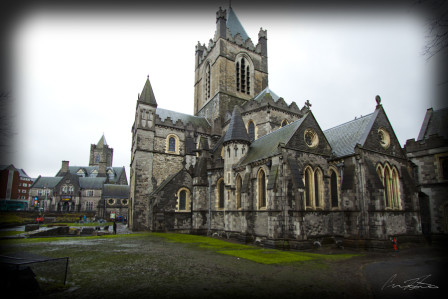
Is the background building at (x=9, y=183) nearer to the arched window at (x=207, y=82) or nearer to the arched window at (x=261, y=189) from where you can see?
the arched window at (x=261, y=189)

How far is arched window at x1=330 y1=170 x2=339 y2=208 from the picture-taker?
19.9 m

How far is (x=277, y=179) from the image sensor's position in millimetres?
17750

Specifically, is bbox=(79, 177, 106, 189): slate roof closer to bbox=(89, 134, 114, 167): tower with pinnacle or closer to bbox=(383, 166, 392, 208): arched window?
bbox=(89, 134, 114, 167): tower with pinnacle

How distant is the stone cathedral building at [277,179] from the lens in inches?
698

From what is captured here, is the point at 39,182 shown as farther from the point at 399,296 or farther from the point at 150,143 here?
the point at 399,296

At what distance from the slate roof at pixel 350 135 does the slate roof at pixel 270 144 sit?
4.18 meters

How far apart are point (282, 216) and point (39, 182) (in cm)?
8054

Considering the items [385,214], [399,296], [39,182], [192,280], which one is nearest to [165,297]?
[192,280]

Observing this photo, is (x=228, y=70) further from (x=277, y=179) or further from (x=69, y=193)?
(x=69, y=193)

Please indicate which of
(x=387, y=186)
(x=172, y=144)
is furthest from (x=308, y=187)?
(x=172, y=144)

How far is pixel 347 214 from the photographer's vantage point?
18750 mm

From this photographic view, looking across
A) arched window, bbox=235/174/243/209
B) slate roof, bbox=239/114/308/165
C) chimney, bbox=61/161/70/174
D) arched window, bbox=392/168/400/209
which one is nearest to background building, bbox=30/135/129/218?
chimney, bbox=61/161/70/174

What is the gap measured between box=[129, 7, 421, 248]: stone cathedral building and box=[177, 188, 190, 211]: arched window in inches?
4.4

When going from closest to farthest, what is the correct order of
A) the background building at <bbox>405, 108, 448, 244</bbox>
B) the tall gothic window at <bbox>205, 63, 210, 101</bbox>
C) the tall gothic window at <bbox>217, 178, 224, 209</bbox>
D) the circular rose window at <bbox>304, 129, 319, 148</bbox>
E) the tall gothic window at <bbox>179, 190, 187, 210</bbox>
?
the circular rose window at <bbox>304, 129, 319, 148</bbox>, the background building at <bbox>405, 108, 448, 244</bbox>, the tall gothic window at <bbox>217, 178, 224, 209</bbox>, the tall gothic window at <bbox>179, 190, 187, 210</bbox>, the tall gothic window at <bbox>205, 63, 210, 101</bbox>
